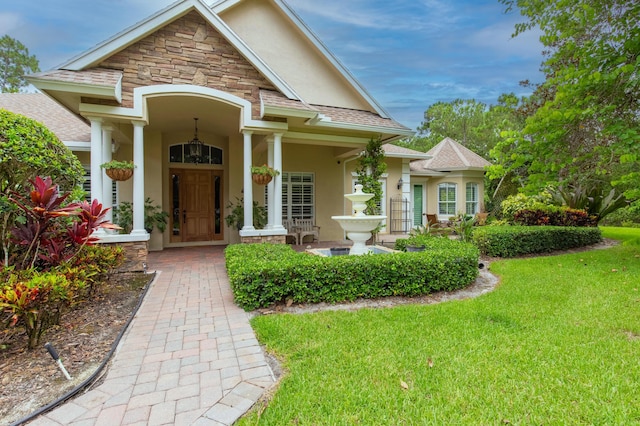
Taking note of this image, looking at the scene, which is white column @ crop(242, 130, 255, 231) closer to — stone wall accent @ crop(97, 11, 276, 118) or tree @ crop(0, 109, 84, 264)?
stone wall accent @ crop(97, 11, 276, 118)

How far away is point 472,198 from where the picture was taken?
1728cm

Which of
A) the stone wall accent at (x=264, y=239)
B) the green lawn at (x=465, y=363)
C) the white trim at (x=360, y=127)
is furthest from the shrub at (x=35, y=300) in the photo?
the white trim at (x=360, y=127)

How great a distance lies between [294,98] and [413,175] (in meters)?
9.98

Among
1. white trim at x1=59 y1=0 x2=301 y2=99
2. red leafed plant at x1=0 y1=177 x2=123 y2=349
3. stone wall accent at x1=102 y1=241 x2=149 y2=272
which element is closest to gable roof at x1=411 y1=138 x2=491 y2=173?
white trim at x1=59 y1=0 x2=301 y2=99

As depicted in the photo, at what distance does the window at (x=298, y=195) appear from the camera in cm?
1126

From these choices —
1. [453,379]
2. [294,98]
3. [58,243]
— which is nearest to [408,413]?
[453,379]

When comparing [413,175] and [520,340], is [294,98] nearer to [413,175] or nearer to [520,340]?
[520,340]

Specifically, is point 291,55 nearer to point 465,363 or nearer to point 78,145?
point 78,145

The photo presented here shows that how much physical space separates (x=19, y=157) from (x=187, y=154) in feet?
20.7

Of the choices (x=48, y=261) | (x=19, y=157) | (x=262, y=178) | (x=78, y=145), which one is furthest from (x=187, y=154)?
(x=48, y=261)

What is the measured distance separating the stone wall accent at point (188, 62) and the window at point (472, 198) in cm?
1347

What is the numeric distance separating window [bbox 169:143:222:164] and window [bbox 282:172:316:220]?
2.28 m

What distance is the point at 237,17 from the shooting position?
31.5ft

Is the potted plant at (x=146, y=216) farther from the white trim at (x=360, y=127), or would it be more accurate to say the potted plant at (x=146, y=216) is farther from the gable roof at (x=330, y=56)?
the gable roof at (x=330, y=56)
